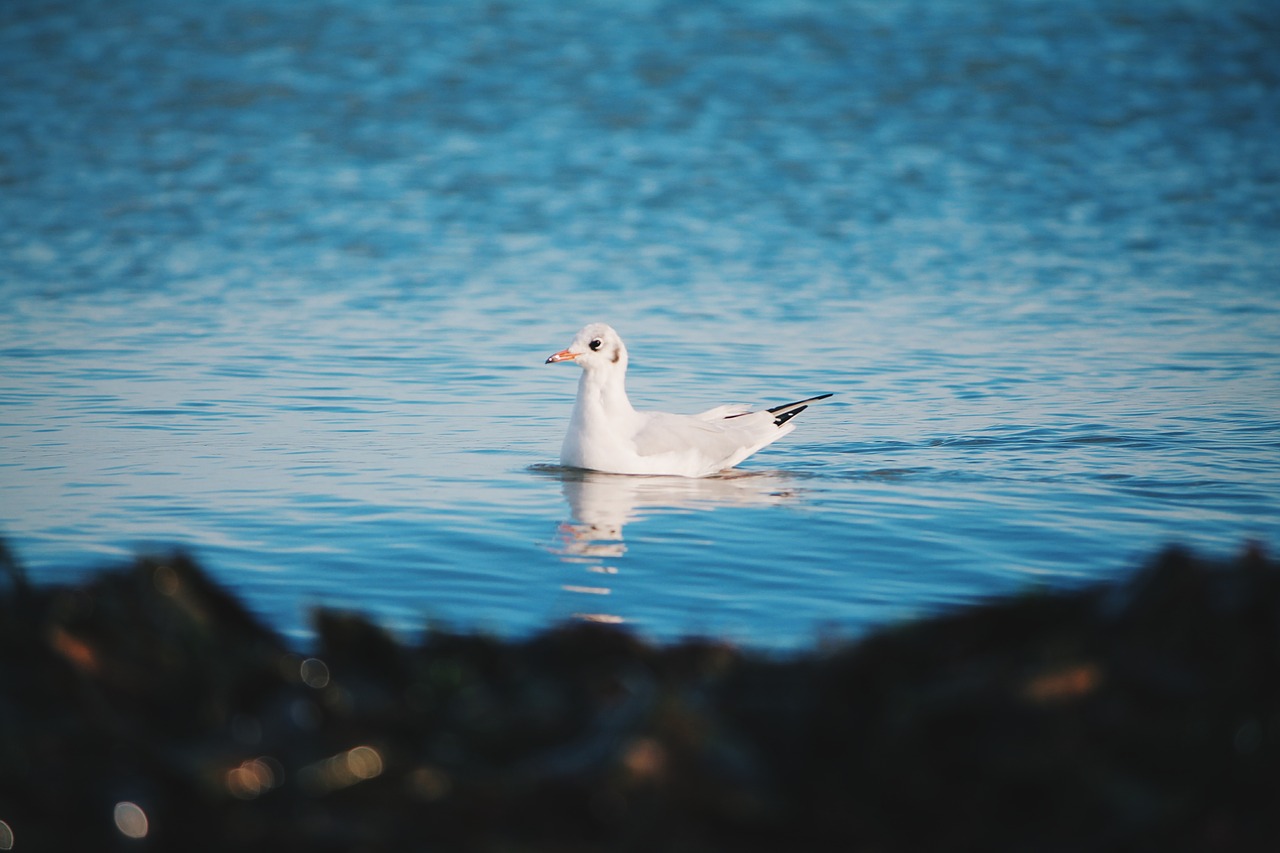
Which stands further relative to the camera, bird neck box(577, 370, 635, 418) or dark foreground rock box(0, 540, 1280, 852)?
bird neck box(577, 370, 635, 418)

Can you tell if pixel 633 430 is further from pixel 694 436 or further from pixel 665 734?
pixel 665 734

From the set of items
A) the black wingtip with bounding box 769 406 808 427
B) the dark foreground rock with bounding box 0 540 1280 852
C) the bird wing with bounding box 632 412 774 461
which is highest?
the black wingtip with bounding box 769 406 808 427

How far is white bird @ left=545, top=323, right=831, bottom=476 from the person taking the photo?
9711 mm

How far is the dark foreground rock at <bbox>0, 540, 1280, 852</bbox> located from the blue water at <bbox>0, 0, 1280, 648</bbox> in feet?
6.48

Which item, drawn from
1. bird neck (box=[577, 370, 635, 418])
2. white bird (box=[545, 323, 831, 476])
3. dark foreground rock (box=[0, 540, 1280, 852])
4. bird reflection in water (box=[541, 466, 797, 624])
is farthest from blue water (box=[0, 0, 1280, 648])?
dark foreground rock (box=[0, 540, 1280, 852])

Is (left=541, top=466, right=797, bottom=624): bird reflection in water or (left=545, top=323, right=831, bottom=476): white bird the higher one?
(left=545, top=323, right=831, bottom=476): white bird

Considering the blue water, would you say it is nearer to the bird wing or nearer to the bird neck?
the bird wing

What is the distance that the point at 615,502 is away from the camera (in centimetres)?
877

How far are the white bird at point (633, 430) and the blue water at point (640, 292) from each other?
25 centimetres

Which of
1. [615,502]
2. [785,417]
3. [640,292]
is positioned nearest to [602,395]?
[785,417]

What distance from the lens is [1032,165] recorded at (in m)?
23.0

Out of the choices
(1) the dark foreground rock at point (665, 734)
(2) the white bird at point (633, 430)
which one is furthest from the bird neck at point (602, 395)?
(1) the dark foreground rock at point (665, 734)

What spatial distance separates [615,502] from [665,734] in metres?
6.33

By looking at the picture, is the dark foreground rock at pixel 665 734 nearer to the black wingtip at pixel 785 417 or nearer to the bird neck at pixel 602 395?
the bird neck at pixel 602 395
